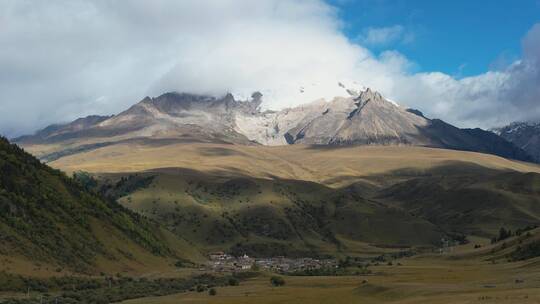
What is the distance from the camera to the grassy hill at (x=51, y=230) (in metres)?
146

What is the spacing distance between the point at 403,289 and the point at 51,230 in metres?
94.5

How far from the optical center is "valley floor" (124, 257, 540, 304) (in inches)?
3290

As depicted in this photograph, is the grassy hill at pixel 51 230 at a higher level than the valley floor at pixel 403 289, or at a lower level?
higher

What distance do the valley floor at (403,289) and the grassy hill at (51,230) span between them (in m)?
35.0

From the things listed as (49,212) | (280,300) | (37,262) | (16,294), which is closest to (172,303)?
(280,300)

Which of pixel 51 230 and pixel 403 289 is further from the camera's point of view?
pixel 51 230

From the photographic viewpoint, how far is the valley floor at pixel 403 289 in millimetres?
83556

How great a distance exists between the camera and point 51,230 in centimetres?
16262

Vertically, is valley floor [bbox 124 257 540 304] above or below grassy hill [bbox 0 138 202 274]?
below

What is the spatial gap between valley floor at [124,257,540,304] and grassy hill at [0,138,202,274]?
115 feet

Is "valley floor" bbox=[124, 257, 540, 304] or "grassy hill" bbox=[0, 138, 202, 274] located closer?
"valley floor" bbox=[124, 257, 540, 304]

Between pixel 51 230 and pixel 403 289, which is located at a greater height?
pixel 51 230

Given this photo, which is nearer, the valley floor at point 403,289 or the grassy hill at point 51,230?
the valley floor at point 403,289

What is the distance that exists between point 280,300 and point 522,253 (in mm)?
72381
